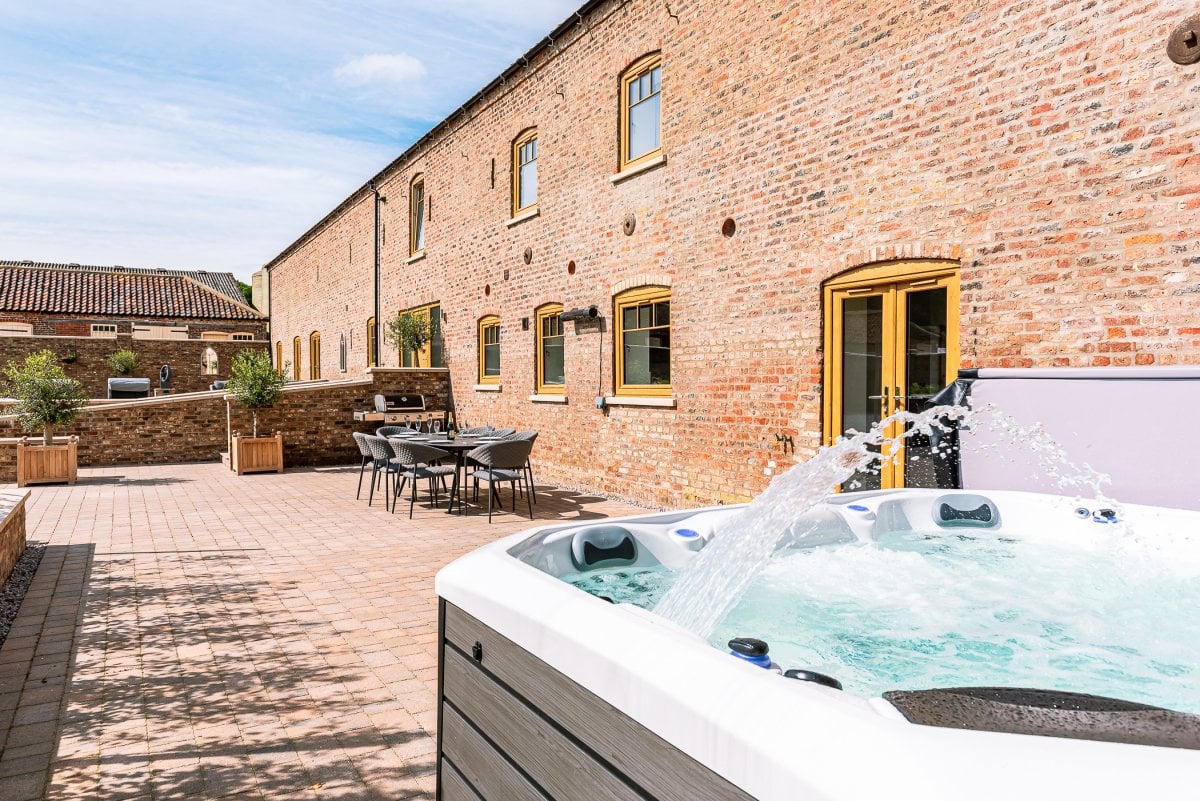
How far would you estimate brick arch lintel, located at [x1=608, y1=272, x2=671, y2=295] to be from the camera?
7.63 m

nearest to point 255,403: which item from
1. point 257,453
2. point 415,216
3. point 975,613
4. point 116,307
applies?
point 257,453

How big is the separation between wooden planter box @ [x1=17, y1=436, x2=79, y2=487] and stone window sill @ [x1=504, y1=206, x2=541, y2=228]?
6.55 metres

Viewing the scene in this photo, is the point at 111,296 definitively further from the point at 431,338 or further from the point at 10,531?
the point at 10,531

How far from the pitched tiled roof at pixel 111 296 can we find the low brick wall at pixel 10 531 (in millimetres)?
24748

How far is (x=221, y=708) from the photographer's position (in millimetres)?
2992

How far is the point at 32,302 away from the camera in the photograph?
25.6 m

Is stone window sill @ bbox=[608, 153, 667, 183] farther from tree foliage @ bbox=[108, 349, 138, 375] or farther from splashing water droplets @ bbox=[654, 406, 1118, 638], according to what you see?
tree foliage @ bbox=[108, 349, 138, 375]

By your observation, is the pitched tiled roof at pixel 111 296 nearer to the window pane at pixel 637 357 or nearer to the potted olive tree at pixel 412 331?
the potted olive tree at pixel 412 331

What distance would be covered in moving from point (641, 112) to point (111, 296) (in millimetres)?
27156

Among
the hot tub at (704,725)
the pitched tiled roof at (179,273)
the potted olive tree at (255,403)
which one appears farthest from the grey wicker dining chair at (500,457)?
the pitched tiled roof at (179,273)

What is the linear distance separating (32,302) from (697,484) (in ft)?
92.5

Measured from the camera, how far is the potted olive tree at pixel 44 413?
9.14m

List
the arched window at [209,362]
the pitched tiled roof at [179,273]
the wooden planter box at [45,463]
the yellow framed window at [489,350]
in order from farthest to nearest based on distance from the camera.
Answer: the pitched tiled roof at [179,273]
the arched window at [209,362]
the yellow framed window at [489,350]
the wooden planter box at [45,463]

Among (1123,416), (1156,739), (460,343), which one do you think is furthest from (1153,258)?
(460,343)
